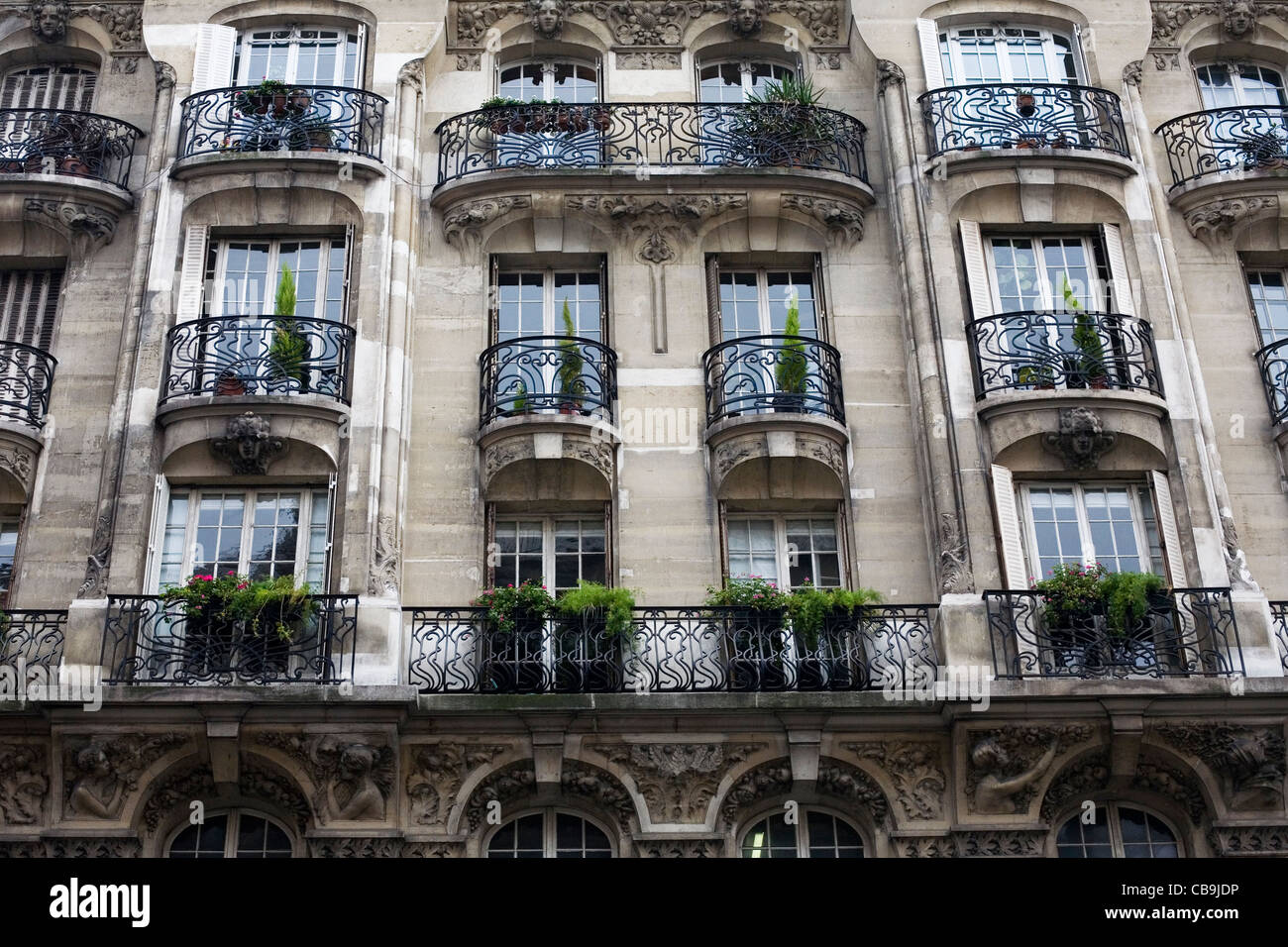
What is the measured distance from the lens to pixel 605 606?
51.5ft

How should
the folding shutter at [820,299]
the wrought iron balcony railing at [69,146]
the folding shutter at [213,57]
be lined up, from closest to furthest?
the folding shutter at [820,299] → the wrought iron balcony railing at [69,146] → the folding shutter at [213,57]

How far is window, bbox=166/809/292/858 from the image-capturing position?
1541 centimetres

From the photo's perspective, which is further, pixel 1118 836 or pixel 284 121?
pixel 284 121

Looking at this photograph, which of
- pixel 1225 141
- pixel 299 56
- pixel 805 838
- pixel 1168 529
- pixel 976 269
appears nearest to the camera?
pixel 805 838

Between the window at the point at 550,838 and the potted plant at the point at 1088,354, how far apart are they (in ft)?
23.5

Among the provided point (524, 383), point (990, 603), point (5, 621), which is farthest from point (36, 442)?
point (990, 603)

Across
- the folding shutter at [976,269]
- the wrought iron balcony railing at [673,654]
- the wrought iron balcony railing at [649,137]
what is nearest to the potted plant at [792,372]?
the folding shutter at [976,269]

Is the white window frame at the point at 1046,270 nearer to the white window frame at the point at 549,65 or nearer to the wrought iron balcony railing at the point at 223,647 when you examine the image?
the white window frame at the point at 549,65

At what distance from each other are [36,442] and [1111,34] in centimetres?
1384

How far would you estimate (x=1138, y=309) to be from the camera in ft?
58.2

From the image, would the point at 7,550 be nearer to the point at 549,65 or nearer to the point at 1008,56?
the point at 549,65

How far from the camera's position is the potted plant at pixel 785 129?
748 inches

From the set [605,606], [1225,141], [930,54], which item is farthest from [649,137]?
[1225,141]

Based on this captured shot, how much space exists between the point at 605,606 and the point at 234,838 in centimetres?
434
